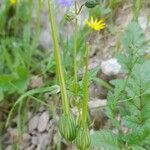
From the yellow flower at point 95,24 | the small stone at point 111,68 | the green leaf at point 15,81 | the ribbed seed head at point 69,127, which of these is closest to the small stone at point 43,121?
the green leaf at point 15,81

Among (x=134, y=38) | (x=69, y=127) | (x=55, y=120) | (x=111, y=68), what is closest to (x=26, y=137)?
(x=55, y=120)

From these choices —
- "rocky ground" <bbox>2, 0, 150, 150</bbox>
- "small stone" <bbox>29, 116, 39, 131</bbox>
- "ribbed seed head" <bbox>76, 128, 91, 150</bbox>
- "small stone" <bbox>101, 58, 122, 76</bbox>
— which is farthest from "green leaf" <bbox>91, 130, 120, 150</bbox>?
"small stone" <bbox>29, 116, 39, 131</bbox>

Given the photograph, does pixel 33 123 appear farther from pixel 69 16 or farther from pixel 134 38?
pixel 69 16

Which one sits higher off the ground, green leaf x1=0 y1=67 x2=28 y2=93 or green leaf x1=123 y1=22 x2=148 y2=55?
green leaf x1=123 y1=22 x2=148 y2=55

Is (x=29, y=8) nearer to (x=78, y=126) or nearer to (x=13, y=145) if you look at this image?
(x=13, y=145)

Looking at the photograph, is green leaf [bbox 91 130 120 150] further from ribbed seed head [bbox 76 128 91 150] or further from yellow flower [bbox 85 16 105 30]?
yellow flower [bbox 85 16 105 30]

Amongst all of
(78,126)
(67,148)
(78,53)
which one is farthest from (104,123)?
(78,126)
